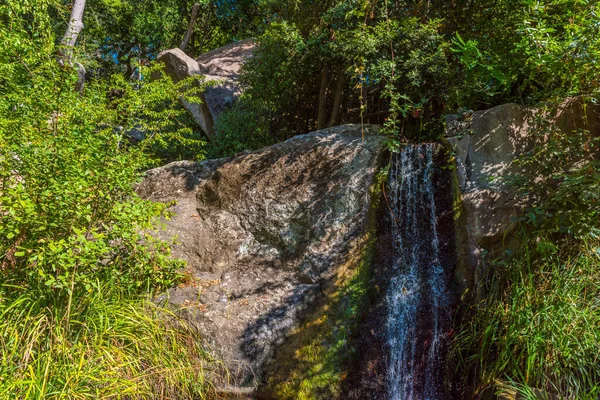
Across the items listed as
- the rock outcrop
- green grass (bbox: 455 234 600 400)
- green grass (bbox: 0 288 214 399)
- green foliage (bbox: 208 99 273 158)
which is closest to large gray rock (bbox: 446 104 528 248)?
green grass (bbox: 455 234 600 400)

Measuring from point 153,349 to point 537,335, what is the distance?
2.90 m

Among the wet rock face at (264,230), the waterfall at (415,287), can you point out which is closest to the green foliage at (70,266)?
the wet rock face at (264,230)

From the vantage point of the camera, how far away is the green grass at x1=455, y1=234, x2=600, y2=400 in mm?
2758

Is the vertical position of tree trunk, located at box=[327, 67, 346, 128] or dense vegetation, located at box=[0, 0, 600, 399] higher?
tree trunk, located at box=[327, 67, 346, 128]

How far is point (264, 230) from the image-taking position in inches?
193

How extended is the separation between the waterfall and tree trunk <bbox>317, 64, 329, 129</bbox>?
88.2 inches

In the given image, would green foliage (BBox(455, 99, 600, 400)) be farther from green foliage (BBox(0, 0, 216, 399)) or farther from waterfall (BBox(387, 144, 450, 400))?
green foliage (BBox(0, 0, 216, 399))

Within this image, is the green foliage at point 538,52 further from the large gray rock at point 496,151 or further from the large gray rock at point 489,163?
the large gray rock at point 489,163

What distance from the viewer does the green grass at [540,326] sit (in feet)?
9.05

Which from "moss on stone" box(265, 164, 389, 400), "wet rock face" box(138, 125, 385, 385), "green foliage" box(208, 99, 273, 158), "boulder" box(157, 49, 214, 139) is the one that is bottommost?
"moss on stone" box(265, 164, 389, 400)

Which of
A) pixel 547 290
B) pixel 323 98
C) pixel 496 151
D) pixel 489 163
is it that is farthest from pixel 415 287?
pixel 323 98

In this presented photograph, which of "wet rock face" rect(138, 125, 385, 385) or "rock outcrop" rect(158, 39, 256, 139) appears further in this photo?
"rock outcrop" rect(158, 39, 256, 139)

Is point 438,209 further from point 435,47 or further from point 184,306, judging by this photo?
point 184,306

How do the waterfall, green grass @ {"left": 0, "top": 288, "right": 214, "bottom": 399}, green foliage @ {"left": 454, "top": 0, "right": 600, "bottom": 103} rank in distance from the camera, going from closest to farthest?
1. green grass @ {"left": 0, "top": 288, "right": 214, "bottom": 399}
2. green foliage @ {"left": 454, "top": 0, "right": 600, "bottom": 103}
3. the waterfall
